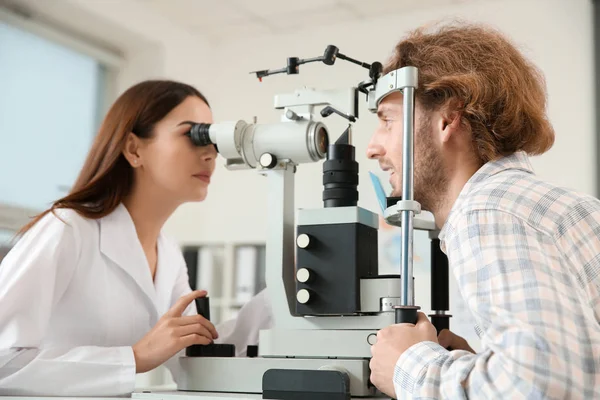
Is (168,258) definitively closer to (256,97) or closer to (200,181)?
(200,181)

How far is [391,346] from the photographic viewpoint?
0.98m

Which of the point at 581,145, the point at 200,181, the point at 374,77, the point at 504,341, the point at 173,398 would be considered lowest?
the point at 173,398

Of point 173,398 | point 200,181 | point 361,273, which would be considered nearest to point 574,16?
point 200,181

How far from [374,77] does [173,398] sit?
2.10 ft

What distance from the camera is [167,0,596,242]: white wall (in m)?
3.47

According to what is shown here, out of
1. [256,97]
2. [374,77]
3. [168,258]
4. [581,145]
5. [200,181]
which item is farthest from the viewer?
[256,97]

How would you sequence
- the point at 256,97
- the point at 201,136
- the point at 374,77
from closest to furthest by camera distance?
the point at 374,77
the point at 201,136
the point at 256,97

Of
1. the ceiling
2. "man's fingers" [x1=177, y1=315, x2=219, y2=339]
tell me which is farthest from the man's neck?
the ceiling

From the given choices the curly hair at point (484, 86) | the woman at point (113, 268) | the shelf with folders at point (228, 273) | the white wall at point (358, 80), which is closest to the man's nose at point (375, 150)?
the curly hair at point (484, 86)

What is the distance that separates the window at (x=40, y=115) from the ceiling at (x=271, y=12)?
0.60 m

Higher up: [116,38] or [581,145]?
[116,38]

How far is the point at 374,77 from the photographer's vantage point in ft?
3.99

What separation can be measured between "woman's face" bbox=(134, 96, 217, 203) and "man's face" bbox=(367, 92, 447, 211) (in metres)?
0.50

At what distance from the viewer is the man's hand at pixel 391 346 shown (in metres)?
0.97
